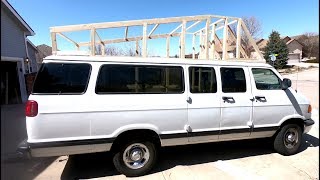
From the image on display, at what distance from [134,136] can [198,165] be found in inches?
56.9

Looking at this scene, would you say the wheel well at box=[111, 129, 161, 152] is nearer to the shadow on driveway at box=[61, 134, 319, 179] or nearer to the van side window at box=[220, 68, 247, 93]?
the shadow on driveway at box=[61, 134, 319, 179]

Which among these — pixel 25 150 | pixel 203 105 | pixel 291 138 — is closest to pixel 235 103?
pixel 203 105

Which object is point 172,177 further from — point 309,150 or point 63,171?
point 309,150

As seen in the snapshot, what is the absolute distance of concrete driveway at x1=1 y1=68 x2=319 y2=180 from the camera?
4.45 meters

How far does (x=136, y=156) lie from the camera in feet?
14.3

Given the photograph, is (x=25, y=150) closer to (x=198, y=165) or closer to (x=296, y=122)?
(x=198, y=165)

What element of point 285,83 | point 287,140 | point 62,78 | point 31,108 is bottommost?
point 287,140

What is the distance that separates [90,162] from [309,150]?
464 cm

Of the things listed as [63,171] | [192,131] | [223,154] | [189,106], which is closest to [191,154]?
[223,154]

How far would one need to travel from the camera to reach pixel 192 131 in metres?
4.54

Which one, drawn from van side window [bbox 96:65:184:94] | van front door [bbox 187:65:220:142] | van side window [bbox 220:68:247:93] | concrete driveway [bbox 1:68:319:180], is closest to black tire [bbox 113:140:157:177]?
concrete driveway [bbox 1:68:319:180]

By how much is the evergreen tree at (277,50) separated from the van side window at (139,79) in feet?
122

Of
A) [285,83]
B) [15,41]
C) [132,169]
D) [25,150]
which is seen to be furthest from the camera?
[15,41]

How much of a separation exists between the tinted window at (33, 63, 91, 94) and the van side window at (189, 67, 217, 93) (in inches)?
69.2
